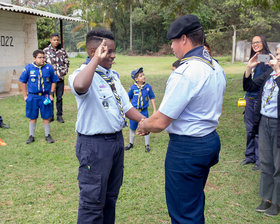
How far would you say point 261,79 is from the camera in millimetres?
4590

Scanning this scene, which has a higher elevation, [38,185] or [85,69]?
[85,69]

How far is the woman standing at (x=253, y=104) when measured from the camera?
4.87 m

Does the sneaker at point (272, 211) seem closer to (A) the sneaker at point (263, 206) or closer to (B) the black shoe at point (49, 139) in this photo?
(A) the sneaker at point (263, 206)

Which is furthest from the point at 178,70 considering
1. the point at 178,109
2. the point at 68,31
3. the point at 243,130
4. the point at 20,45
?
the point at 68,31

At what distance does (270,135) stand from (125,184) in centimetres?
217

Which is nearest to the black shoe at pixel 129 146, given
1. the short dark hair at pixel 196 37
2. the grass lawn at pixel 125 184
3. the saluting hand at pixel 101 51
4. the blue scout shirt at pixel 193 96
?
the grass lawn at pixel 125 184

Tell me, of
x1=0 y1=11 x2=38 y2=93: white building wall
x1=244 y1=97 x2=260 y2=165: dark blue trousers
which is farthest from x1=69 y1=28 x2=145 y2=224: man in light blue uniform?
x1=0 y1=11 x2=38 y2=93: white building wall

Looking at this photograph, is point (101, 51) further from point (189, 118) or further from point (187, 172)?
point (187, 172)

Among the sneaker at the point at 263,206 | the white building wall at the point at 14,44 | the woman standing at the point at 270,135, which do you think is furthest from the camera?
the white building wall at the point at 14,44

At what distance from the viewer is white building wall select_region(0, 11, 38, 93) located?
13141 mm

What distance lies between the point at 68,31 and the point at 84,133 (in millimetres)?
39848

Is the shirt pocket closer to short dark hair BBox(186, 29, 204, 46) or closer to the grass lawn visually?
short dark hair BBox(186, 29, 204, 46)

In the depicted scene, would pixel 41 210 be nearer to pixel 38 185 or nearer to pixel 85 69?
pixel 38 185

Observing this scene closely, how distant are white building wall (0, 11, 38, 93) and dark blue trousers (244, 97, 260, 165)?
1037 centimetres
